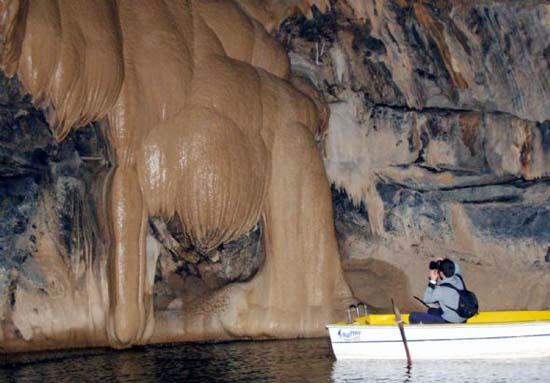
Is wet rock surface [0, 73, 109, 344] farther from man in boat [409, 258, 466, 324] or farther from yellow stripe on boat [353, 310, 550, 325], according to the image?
man in boat [409, 258, 466, 324]

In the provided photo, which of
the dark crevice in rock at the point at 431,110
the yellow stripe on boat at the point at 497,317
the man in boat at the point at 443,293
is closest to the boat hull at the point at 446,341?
the man in boat at the point at 443,293

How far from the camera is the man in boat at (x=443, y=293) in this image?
1792 cm

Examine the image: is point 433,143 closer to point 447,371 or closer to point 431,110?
point 431,110

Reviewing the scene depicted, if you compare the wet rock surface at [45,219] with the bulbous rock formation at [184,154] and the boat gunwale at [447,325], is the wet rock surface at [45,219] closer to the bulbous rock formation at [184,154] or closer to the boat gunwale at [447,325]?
the bulbous rock formation at [184,154]

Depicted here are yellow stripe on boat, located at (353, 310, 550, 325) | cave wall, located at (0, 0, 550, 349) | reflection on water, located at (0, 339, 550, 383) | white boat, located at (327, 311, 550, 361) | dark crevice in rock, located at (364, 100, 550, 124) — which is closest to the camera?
reflection on water, located at (0, 339, 550, 383)

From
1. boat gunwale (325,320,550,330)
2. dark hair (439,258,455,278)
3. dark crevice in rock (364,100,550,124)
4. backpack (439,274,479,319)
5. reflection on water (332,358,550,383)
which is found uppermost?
dark crevice in rock (364,100,550,124)

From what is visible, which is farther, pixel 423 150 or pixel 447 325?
pixel 423 150

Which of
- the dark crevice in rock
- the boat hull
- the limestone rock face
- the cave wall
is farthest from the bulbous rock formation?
the boat hull

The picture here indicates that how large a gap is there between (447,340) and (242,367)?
116 inches

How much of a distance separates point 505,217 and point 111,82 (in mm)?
8061

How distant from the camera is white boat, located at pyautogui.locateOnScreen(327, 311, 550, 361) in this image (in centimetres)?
1764

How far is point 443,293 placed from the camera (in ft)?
58.9

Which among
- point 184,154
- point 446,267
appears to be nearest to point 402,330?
point 446,267

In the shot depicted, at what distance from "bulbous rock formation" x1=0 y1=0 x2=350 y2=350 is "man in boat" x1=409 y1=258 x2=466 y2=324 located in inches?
142
